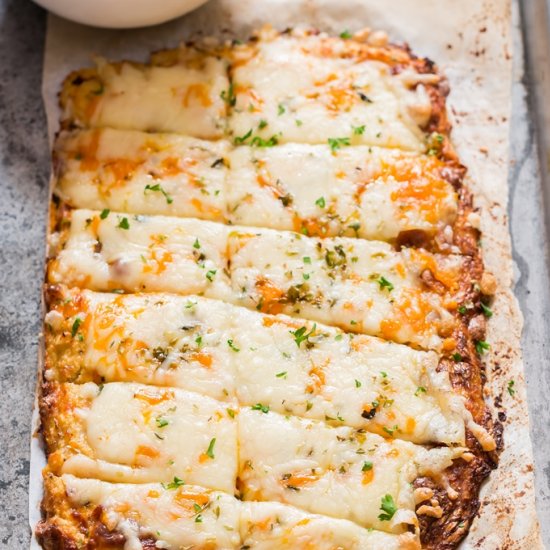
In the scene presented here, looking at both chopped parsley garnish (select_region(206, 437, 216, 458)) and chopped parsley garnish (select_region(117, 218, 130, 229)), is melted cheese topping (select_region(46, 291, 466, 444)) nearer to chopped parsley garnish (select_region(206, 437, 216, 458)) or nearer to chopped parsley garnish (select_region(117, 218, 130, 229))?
chopped parsley garnish (select_region(206, 437, 216, 458))

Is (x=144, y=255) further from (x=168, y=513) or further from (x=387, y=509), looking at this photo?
(x=387, y=509)

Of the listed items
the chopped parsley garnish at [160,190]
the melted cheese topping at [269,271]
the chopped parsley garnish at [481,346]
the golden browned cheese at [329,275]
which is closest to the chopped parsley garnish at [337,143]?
the golden browned cheese at [329,275]

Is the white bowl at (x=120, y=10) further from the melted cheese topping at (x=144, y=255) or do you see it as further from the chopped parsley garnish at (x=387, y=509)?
the chopped parsley garnish at (x=387, y=509)

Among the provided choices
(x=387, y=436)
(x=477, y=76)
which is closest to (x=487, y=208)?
(x=477, y=76)

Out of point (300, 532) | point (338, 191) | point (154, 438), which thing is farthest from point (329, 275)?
point (300, 532)

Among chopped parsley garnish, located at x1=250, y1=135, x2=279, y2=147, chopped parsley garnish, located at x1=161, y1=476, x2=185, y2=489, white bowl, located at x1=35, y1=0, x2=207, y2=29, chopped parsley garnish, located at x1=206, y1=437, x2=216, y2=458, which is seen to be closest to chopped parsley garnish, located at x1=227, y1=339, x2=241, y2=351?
chopped parsley garnish, located at x1=206, y1=437, x2=216, y2=458
